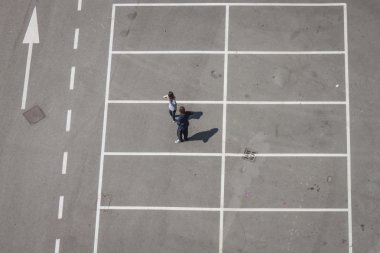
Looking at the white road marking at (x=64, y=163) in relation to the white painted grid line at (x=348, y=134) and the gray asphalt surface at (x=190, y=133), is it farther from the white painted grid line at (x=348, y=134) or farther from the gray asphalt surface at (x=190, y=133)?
the white painted grid line at (x=348, y=134)

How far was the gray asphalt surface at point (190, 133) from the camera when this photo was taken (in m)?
14.0

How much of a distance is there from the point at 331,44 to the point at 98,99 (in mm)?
8726

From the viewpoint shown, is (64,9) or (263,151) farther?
(64,9)

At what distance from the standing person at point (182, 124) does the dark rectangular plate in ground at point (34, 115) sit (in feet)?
16.4

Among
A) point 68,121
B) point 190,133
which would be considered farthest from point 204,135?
point 68,121

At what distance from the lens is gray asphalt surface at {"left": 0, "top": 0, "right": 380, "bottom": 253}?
14.0 m

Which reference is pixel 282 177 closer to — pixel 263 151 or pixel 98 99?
pixel 263 151

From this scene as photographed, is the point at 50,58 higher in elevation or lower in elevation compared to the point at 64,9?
lower

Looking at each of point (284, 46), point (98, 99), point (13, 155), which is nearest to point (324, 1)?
point (284, 46)

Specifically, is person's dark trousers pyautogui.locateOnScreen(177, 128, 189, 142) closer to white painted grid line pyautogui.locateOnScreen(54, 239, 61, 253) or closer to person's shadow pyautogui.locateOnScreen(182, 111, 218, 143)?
person's shadow pyautogui.locateOnScreen(182, 111, 218, 143)

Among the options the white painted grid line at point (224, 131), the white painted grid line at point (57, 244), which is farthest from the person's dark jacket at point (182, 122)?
the white painted grid line at point (57, 244)

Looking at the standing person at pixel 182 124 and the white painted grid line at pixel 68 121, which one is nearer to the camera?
the standing person at pixel 182 124

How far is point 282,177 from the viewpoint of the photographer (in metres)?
14.2

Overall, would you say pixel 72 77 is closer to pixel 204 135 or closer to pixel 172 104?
pixel 172 104
